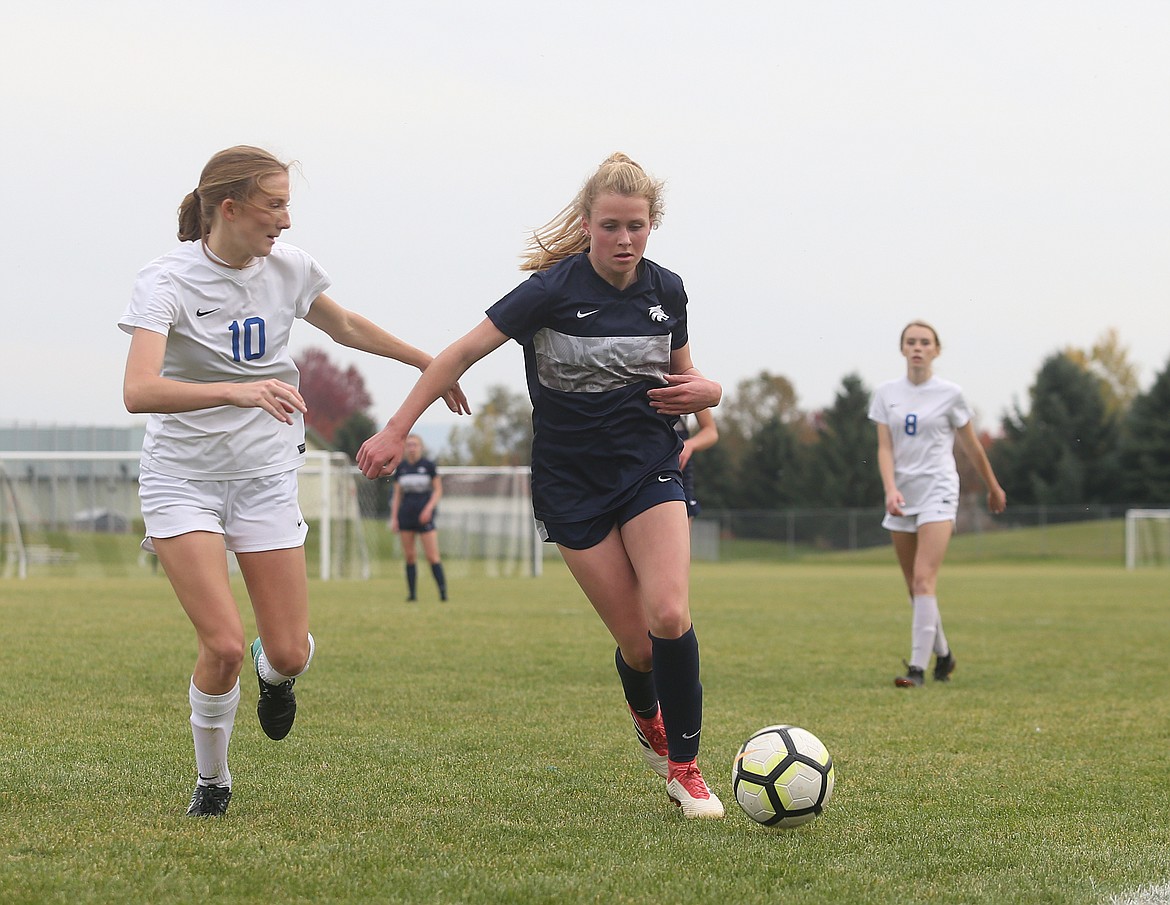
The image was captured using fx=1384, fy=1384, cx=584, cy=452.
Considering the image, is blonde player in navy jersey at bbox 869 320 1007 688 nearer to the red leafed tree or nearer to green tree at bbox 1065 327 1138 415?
green tree at bbox 1065 327 1138 415

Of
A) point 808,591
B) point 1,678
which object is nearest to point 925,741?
point 1,678

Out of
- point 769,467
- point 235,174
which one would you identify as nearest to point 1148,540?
point 769,467

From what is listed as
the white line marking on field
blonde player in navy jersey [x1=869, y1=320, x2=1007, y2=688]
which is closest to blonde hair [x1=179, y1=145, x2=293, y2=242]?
the white line marking on field

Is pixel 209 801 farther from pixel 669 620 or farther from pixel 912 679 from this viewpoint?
pixel 912 679

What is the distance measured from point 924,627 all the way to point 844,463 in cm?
5890

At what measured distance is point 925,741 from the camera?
641 centimetres

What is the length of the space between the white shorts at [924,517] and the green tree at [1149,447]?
2194 inches

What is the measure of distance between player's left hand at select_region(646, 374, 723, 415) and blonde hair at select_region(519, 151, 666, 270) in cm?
55

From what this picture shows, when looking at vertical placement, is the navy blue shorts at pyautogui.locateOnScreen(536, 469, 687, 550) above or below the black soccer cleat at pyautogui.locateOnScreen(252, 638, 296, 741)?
above

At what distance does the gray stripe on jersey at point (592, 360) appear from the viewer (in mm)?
4695

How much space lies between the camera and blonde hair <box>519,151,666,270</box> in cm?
452

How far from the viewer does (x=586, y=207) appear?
4.70 m

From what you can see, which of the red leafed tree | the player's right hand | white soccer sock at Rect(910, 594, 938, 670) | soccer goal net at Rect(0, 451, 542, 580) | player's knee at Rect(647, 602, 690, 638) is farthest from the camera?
the red leafed tree

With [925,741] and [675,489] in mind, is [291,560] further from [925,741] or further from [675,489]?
[925,741]
